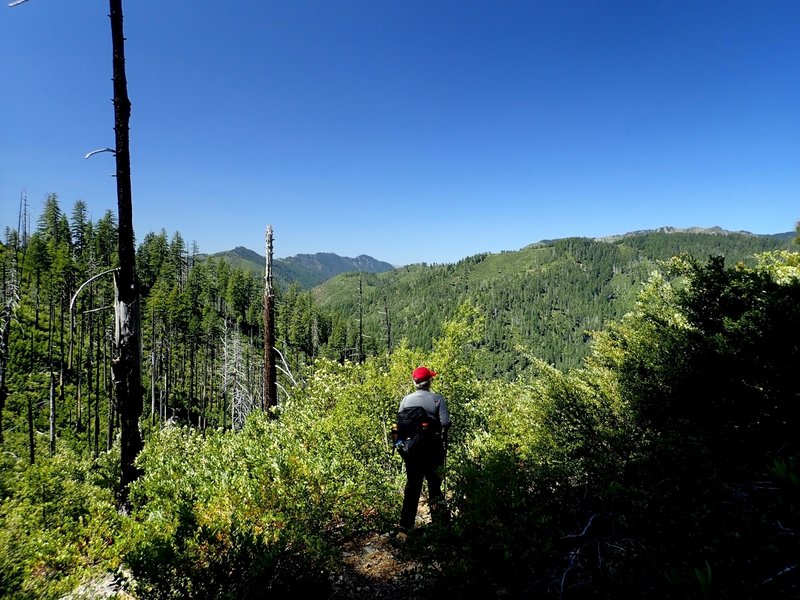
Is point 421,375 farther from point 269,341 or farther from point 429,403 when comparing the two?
point 269,341

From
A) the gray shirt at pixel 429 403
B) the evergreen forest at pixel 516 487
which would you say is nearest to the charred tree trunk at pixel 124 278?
the evergreen forest at pixel 516 487

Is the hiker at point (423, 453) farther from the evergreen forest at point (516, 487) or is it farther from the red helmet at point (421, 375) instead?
the evergreen forest at point (516, 487)

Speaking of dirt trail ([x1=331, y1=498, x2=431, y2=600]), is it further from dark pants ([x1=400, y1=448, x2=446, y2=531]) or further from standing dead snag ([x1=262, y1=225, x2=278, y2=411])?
standing dead snag ([x1=262, y1=225, x2=278, y2=411])

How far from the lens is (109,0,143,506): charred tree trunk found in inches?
247

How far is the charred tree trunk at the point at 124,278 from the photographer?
628cm

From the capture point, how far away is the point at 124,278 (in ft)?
21.4

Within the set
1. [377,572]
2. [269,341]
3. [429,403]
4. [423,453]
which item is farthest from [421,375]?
[269,341]

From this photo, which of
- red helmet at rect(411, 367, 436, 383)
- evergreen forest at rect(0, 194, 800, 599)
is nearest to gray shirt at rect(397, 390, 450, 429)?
red helmet at rect(411, 367, 436, 383)

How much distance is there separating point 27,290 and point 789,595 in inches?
3295

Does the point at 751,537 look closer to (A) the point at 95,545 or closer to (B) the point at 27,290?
(A) the point at 95,545

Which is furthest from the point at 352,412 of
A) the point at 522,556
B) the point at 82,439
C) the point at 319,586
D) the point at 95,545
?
the point at 82,439

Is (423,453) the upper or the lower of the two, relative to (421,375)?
lower

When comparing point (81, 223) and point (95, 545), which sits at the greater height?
point (81, 223)

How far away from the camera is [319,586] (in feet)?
16.4
